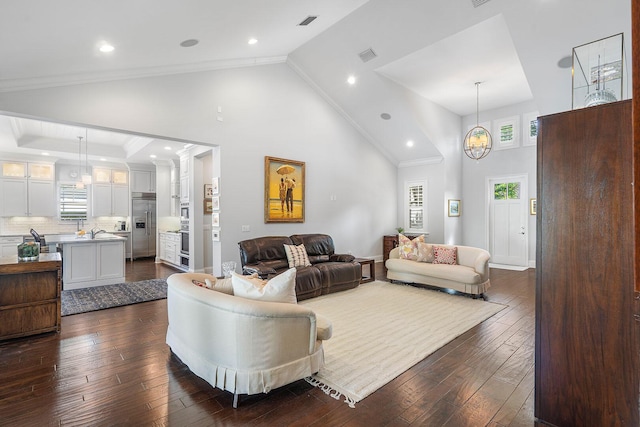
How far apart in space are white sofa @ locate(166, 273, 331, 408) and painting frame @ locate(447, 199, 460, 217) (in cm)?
680

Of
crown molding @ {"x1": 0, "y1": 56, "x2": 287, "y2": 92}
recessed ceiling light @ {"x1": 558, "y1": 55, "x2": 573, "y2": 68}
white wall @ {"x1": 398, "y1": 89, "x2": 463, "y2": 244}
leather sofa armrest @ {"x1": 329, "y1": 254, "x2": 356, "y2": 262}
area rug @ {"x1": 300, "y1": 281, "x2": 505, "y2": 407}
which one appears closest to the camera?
area rug @ {"x1": 300, "y1": 281, "x2": 505, "y2": 407}

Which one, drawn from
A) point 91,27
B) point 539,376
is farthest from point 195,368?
point 91,27

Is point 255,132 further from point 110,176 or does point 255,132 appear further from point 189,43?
point 110,176

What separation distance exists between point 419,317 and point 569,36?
4.51m

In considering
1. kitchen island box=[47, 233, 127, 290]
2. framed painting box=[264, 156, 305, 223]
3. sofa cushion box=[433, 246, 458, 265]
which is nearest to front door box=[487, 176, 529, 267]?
sofa cushion box=[433, 246, 458, 265]

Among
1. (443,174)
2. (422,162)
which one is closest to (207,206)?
(422,162)

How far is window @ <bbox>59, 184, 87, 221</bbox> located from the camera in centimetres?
848

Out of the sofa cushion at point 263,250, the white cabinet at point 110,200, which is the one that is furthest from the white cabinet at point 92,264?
the white cabinet at point 110,200

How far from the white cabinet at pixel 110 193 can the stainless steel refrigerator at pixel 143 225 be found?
338mm

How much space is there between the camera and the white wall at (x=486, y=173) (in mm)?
7625

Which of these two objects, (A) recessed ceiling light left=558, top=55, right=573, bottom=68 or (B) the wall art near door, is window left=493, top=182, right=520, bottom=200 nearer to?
(A) recessed ceiling light left=558, top=55, right=573, bottom=68

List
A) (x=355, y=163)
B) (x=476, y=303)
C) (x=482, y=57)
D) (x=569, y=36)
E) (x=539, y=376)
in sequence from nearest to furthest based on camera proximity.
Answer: (x=539, y=376)
(x=569, y=36)
(x=476, y=303)
(x=482, y=57)
(x=355, y=163)

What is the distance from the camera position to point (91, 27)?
3.10 m

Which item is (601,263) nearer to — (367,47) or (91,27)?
(91,27)
